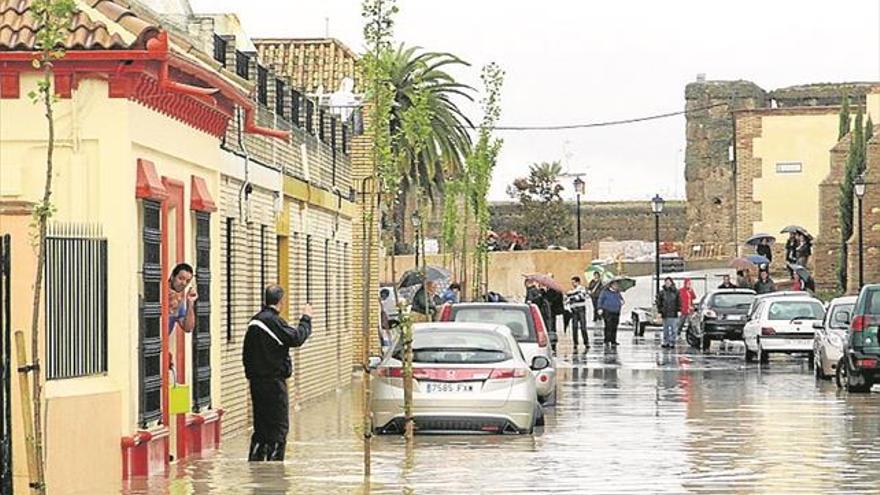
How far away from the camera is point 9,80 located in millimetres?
19109

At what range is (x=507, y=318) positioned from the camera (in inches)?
1267

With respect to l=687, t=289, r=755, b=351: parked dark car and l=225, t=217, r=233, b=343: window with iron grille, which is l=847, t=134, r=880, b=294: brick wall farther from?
l=225, t=217, r=233, b=343: window with iron grille

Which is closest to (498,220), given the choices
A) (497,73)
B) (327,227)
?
(497,73)

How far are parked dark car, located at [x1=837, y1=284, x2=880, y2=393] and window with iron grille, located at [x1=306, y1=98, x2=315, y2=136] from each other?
896 centimetres

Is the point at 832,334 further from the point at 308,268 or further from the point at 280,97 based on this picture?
the point at 280,97

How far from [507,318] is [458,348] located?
7.29 meters

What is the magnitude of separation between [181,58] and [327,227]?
55.1ft

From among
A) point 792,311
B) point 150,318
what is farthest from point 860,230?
point 150,318

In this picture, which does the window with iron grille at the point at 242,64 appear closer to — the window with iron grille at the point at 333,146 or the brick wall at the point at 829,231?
the window with iron grille at the point at 333,146

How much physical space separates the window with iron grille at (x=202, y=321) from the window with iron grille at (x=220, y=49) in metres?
2.91

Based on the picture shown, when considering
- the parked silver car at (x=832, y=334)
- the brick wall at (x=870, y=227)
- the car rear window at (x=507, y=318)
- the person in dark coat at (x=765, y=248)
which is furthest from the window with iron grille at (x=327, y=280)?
the person in dark coat at (x=765, y=248)

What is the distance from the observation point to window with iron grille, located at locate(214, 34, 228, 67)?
25812 millimetres

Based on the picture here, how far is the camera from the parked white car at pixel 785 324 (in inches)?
1839

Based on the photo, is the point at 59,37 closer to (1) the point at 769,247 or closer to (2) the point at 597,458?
(2) the point at 597,458
